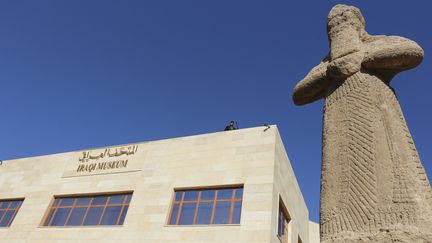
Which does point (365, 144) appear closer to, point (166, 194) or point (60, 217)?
point (166, 194)

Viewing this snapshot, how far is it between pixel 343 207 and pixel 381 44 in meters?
1.58

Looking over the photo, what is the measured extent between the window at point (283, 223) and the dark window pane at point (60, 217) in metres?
10.5

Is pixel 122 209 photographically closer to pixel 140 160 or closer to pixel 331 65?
pixel 140 160

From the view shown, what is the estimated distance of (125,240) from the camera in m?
14.1

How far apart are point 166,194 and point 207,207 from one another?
2.21 meters

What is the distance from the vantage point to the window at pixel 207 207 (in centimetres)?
1318

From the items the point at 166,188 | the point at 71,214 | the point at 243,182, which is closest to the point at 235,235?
the point at 243,182

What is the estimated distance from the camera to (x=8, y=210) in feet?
61.0

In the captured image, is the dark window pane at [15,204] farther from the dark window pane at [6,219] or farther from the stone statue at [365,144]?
the stone statue at [365,144]

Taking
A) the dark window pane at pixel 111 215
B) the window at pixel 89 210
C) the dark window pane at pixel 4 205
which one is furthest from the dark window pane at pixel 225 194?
the dark window pane at pixel 4 205

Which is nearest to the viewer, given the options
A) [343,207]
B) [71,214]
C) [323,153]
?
[343,207]

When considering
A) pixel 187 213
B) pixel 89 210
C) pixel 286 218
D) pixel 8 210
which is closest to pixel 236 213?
pixel 187 213

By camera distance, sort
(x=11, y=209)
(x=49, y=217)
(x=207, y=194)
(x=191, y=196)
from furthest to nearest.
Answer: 1. (x=11, y=209)
2. (x=49, y=217)
3. (x=191, y=196)
4. (x=207, y=194)

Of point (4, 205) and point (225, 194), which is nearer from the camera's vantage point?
point (225, 194)
